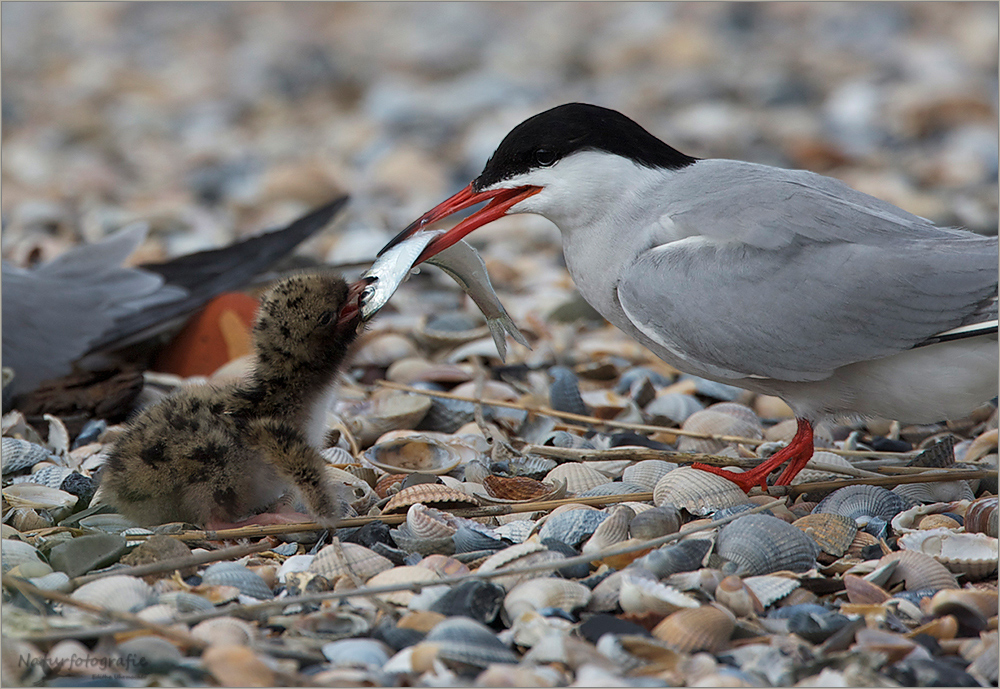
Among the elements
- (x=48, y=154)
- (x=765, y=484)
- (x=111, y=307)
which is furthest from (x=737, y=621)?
(x=48, y=154)

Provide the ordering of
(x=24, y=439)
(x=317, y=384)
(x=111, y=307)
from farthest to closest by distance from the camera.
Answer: (x=111, y=307)
(x=24, y=439)
(x=317, y=384)

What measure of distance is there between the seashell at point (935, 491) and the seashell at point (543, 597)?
1151mm

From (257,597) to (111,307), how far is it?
7.17 feet

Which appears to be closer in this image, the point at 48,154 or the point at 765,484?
the point at 765,484

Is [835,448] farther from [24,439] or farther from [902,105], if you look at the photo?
[902,105]

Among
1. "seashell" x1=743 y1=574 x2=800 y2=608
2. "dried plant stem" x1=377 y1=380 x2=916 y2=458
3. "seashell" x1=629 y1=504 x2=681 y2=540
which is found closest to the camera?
"seashell" x1=743 y1=574 x2=800 y2=608

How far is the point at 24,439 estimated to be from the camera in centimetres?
331

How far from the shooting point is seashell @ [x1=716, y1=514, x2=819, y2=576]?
234 centimetres

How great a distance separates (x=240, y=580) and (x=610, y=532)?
2.79ft

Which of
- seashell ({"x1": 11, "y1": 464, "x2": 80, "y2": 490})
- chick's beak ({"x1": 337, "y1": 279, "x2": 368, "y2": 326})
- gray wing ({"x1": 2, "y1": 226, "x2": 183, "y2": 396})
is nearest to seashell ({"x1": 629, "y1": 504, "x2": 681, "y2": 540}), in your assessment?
chick's beak ({"x1": 337, "y1": 279, "x2": 368, "y2": 326})

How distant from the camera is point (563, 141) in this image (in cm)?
294

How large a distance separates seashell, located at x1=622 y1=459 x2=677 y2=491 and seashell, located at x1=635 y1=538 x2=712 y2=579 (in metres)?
0.50

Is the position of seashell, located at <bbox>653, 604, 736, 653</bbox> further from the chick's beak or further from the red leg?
the chick's beak

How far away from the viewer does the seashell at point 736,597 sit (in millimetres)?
2137
